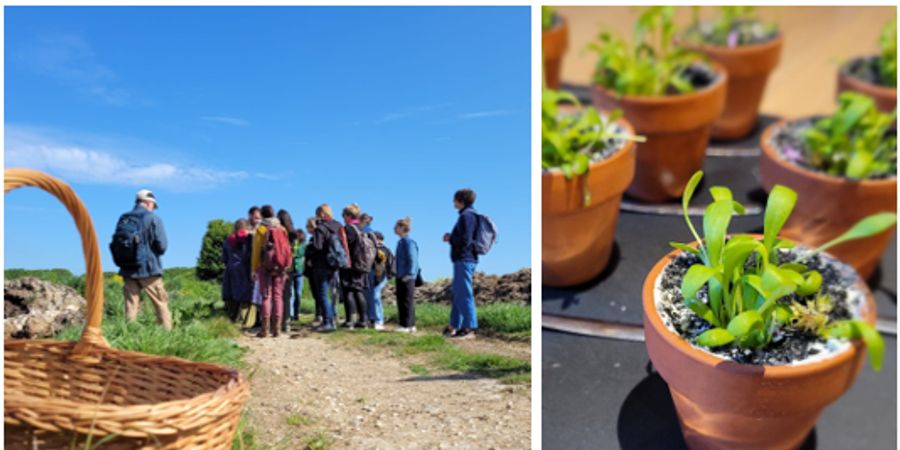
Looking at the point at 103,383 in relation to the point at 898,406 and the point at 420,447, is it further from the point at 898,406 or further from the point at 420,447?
the point at 898,406

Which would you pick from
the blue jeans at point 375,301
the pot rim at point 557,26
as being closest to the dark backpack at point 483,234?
the blue jeans at point 375,301

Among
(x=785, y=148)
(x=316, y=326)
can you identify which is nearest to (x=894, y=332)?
(x=785, y=148)

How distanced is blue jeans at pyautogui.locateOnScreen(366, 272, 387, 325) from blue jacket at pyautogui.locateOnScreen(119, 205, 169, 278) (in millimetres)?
205

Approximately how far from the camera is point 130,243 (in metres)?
0.79

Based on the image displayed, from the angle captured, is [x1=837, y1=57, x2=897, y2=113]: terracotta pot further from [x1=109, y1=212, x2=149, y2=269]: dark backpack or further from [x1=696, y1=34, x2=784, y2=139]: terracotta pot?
[x1=109, y1=212, x2=149, y2=269]: dark backpack

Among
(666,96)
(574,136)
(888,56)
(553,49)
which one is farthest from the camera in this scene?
(553,49)

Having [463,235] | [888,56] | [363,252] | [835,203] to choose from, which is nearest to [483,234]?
[463,235]

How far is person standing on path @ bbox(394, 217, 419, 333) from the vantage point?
2.59 ft

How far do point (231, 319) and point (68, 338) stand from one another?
6.8 inches

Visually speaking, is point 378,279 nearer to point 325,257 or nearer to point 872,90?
point 325,257

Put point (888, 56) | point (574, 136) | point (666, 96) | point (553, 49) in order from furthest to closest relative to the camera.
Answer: point (553, 49) < point (888, 56) < point (666, 96) < point (574, 136)

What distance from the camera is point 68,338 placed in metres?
0.82

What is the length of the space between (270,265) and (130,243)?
5.5 inches

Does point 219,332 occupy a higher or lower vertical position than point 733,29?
lower
